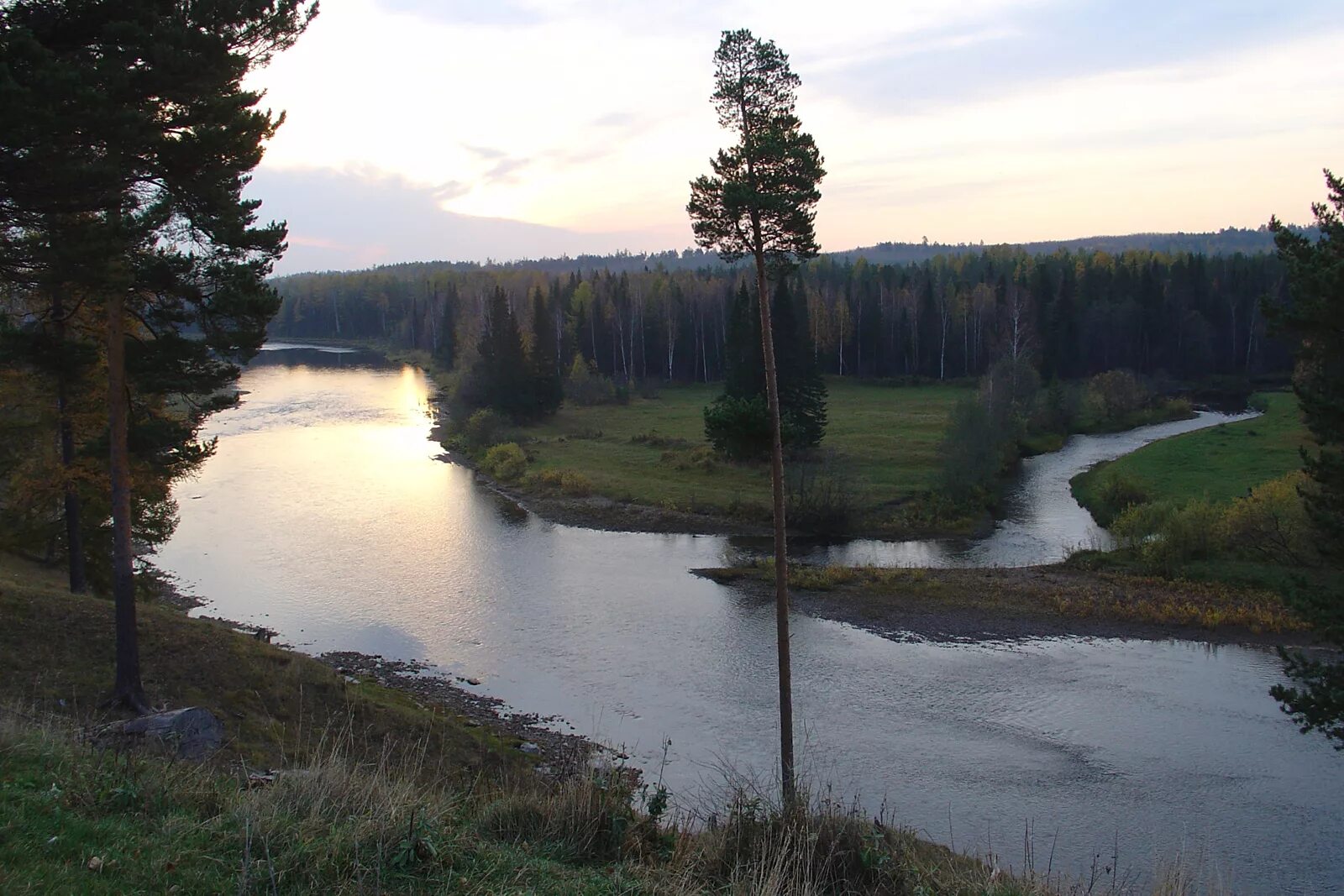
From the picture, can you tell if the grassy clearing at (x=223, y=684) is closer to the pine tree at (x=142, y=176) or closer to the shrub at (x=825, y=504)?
the pine tree at (x=142, y=176)

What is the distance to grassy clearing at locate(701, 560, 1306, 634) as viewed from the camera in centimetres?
2825

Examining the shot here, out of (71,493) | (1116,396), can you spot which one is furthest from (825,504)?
(1116,396)

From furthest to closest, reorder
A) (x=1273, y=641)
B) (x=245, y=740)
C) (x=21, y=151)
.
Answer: (x=1273, y=641)
(x=245, y=740)
(x=21, y=151)

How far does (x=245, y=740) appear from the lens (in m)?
14.7

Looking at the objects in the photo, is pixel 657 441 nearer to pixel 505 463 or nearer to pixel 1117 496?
pixel 505 463

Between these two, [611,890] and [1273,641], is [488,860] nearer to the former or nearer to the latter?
[611,890]

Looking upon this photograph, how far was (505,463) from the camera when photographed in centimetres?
5038

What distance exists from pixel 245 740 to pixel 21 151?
9.13 meters

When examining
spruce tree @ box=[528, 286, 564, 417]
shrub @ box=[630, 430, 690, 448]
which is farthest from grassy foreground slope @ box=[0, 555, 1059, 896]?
spruce tree @ box=[528, 286, 564, 417]

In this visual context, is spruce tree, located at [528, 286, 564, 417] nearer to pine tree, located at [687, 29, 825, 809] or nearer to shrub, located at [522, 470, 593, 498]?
shrub, located at [522, 470, 593, 498]

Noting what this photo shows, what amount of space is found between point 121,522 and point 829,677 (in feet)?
55.7

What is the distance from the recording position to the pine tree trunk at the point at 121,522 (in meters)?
14.0

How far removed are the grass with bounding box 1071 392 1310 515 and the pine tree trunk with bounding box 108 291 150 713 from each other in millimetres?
36497

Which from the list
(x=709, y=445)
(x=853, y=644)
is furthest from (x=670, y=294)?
(x=853, y=644)
